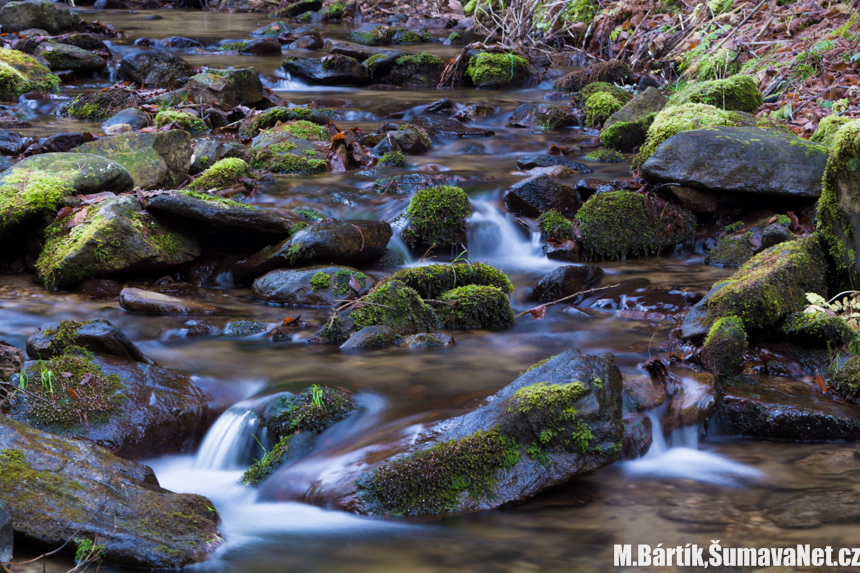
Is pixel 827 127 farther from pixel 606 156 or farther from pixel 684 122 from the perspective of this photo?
pixel 606 156

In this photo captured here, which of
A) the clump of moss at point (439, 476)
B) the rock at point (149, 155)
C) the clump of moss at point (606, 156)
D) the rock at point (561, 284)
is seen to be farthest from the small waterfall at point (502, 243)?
the clump of moss at point (439, 476)

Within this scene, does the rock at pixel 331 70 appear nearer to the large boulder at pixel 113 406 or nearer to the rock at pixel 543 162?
the rock at pixel 543 162

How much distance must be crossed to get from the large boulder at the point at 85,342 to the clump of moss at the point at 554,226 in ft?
15.6

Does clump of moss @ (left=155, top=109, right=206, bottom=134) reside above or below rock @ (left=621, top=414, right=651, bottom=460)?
above

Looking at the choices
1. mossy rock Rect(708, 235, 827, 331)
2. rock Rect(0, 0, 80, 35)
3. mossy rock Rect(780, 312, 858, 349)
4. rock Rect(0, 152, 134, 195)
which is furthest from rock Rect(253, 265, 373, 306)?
rock Rect(0, 0, 80, 35)

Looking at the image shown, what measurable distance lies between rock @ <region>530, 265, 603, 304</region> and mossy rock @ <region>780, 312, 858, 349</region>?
1947 millimetres

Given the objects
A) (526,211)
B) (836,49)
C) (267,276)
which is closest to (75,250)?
(267,276)

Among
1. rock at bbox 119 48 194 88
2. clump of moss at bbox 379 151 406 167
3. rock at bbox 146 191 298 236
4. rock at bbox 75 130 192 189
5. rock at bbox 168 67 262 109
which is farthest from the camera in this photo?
rock at bbox 119 48 194 88

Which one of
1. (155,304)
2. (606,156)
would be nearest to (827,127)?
(606,156)

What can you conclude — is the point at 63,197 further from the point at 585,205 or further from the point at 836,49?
the point at 836,49

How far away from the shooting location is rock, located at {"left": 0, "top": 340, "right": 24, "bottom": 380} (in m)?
3.85

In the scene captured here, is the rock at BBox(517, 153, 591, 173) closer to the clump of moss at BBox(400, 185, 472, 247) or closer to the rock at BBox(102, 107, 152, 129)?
the clump of moss at BBox(400, 185, 472, 247)

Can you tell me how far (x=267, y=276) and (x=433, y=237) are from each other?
1.99 meters

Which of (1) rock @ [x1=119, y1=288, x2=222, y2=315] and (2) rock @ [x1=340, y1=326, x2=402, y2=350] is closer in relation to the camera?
(2) rock @ [x1=340, y1=326, x2=402, y2=350]
